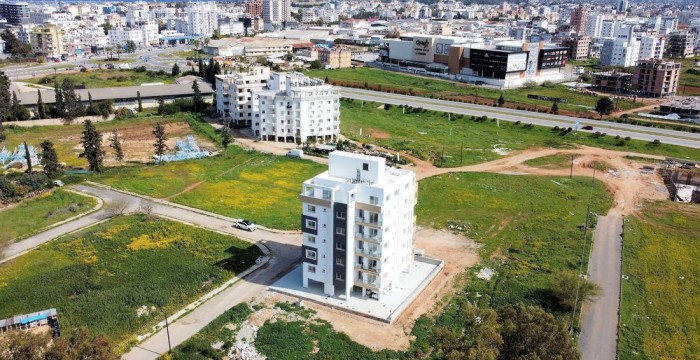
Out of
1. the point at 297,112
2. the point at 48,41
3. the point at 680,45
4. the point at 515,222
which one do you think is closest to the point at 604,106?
the point at 297,112

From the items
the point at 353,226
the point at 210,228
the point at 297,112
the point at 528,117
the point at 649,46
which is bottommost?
the point at 210,228

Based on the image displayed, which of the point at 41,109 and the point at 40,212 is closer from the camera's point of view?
the point at 40,212

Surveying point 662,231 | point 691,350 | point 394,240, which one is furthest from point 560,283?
point 662,231

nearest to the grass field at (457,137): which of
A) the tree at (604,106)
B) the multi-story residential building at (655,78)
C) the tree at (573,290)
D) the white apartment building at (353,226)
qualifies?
the tree at (604,106)

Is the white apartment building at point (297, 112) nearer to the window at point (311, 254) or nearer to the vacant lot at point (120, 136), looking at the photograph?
the vacant lot at point (120, 136)

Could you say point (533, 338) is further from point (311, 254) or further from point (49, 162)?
point (49, 162)
